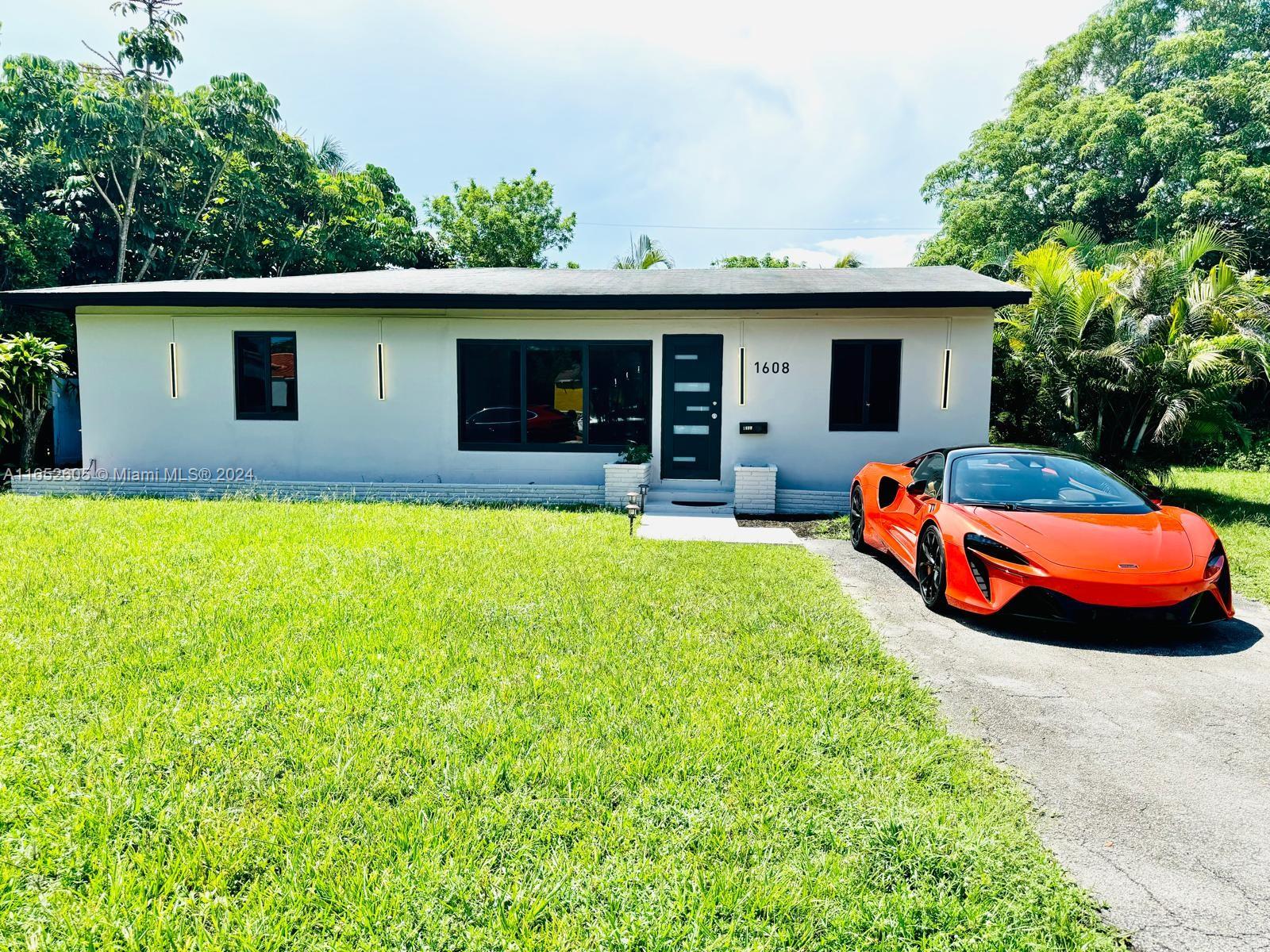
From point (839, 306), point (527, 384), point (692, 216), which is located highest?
point (692, 216)

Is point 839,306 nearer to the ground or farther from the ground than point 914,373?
farther from the ground

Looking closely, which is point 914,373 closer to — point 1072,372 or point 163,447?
point 1072,372

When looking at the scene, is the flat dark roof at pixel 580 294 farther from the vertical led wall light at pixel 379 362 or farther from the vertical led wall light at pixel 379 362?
the vertical led wall light at pixel 379 362

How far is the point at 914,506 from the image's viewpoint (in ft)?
19.1

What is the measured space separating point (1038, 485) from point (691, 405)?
5226mm

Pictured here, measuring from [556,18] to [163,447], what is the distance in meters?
8.46

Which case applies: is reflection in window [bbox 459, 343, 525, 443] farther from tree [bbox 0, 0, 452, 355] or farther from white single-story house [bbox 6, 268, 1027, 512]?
tree [bbox 0, 0, 452, 355]

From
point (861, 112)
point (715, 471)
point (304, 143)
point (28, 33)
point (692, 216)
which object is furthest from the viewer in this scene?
point (692, 216)

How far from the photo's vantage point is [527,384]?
1012 cm

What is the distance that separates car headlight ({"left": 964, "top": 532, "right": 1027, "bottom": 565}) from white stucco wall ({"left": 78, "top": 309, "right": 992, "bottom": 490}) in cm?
502

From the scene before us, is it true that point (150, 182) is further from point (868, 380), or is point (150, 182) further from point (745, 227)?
point (745, 227)

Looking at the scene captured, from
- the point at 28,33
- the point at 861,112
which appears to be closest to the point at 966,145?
the point at 861,112

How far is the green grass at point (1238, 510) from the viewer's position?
610 cm

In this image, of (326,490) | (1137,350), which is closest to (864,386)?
(1137,350)
